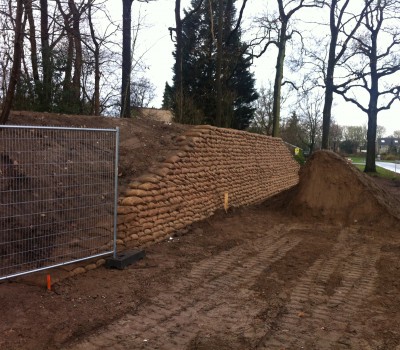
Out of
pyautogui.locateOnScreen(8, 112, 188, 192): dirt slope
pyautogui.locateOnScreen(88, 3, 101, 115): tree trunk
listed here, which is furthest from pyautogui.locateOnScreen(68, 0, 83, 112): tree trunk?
pyautogui.locateOnScreen(8, 112, 188, 192): dirt slope

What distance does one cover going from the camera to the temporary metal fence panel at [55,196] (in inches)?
183

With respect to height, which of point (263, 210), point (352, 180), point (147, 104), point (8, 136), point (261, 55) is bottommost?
point (263, 210)

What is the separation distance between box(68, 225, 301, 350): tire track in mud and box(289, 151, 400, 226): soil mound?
183 inches

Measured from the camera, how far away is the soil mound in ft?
34.4

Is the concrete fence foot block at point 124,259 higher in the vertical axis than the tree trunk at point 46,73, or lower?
lower

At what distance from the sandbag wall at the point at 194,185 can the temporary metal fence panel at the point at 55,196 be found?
87 cm

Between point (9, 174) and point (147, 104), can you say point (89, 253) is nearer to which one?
point (9, 174)

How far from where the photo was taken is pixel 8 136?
4590mm

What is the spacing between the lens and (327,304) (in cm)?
493

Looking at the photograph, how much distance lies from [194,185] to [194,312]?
188 inches

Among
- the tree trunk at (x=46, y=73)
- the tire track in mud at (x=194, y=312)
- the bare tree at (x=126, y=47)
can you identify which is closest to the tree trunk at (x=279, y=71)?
the bare tree at (x=126, y=47)

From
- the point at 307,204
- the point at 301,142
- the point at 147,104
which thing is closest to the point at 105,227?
the point at 307,204

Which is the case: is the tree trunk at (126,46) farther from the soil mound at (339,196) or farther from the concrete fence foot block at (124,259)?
the concrete fence foot block at (124,259)

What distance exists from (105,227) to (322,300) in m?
2.95
